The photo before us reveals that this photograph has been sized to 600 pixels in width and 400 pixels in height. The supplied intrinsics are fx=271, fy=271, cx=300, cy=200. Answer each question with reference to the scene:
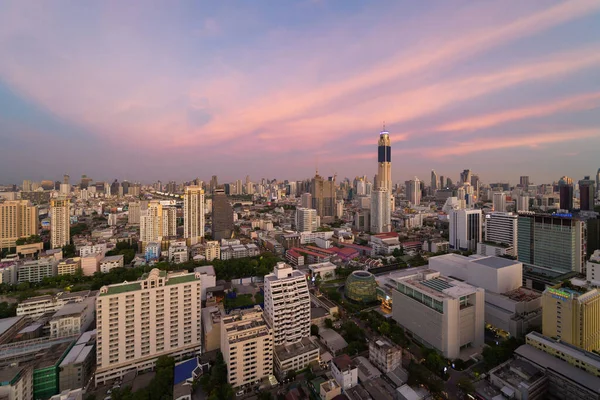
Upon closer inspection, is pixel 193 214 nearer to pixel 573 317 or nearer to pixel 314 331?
pixel 314 331

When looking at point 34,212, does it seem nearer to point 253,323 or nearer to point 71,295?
point 71,295

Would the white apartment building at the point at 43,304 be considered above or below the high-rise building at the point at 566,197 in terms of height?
below

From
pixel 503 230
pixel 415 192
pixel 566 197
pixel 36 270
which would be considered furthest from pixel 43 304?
pixel 415 192

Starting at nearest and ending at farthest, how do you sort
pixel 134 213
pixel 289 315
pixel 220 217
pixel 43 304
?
pixel 289 315 → pixel 43 304 → pixel 220 217 → pixel 134 213

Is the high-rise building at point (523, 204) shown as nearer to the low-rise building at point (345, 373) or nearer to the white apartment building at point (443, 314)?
the white apartment building at point (443, 314)

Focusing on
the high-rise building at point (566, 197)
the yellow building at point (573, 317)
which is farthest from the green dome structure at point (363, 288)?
the high-rise building at point (566, 197)

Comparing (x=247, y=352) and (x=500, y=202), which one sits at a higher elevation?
(x=500, y=202)

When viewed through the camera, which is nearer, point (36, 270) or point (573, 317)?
point (573, 317)

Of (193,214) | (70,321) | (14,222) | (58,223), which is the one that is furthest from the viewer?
(193,214)
